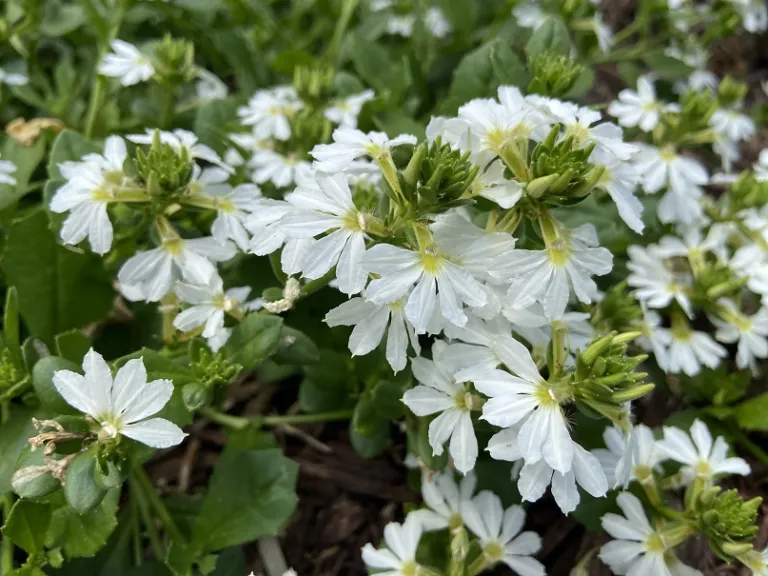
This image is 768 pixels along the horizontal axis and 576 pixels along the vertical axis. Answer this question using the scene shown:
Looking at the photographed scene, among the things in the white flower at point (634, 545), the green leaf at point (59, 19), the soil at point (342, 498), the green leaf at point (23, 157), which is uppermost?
the green leaf at point (59, 19)

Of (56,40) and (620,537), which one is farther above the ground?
(56,40)

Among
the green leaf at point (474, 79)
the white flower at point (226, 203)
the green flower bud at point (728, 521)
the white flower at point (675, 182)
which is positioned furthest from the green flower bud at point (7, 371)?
the white flower at point (675, 182)

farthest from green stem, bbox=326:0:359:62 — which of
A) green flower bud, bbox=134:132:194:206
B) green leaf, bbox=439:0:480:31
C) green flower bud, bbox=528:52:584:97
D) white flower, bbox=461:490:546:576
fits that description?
white flower, bbox=461:490:546:576

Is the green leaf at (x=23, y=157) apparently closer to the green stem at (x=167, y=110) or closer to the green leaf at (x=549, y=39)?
the green stem at (x=167, y=110)

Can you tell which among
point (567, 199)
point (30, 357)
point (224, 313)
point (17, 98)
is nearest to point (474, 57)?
point (567, 199)

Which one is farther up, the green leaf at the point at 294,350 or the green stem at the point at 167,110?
the green stem at the point at 167,110

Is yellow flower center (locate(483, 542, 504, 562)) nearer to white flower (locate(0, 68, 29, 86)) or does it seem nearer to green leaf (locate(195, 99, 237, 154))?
green leaf (locate(195, 99, 237, 154))

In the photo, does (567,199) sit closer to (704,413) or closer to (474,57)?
(474,57)
